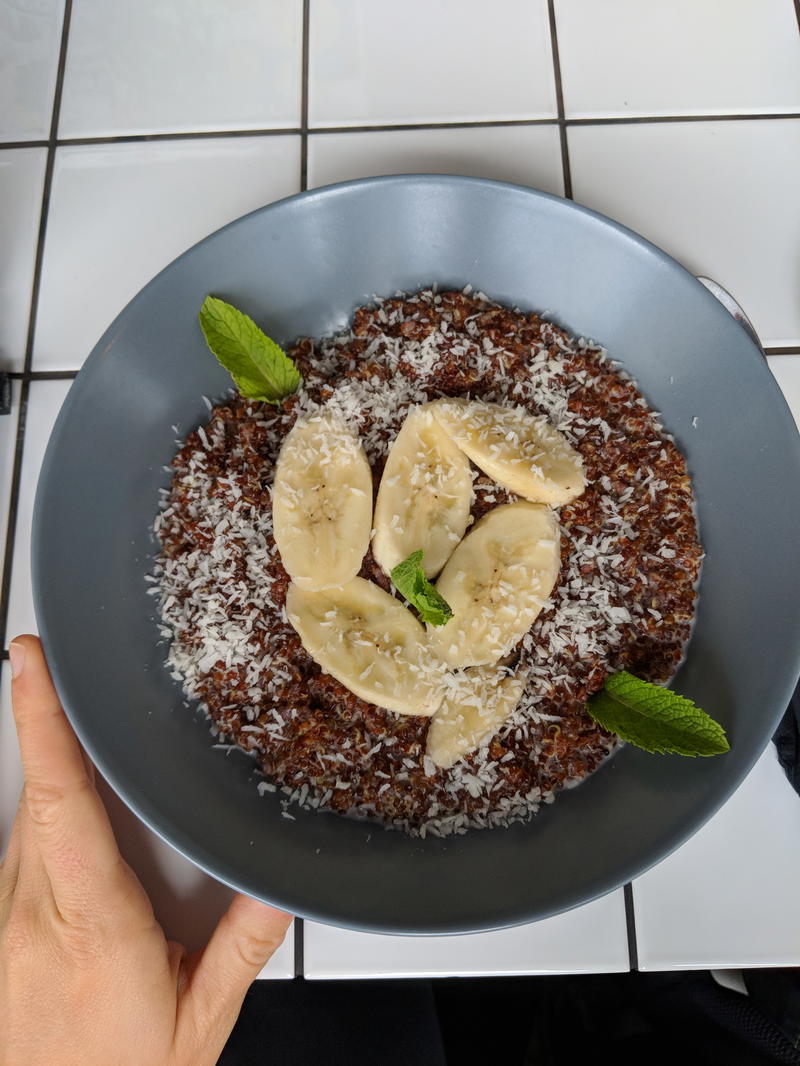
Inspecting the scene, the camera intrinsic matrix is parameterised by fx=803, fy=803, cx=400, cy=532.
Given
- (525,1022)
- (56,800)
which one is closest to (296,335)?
(56,800)

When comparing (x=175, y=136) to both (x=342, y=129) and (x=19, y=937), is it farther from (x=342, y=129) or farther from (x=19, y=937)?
(x=19, y=937)

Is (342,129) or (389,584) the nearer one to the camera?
(389,584)

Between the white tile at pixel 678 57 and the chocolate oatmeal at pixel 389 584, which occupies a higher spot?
the white tile at pixel 678 57

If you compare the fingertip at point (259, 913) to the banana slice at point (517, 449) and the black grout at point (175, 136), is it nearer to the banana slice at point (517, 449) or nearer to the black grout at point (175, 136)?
the banana slice at point (517, 449)

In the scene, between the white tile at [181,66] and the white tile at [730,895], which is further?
the white tile at [181,66]

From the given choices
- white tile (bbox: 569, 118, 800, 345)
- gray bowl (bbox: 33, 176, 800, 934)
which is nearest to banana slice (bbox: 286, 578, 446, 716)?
gray bowl (bbox: 33, 176, 800, 934)

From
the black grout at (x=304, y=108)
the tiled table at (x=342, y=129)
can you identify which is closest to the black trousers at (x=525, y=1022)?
the tiled table at (x=342, y=129)

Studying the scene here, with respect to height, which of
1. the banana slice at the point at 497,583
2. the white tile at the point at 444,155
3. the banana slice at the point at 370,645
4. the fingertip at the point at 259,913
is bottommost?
A: the fingertip at the point at 259,913

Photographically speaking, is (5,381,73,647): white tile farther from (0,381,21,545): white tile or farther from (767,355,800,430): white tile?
(767,355,800,430): white tile
